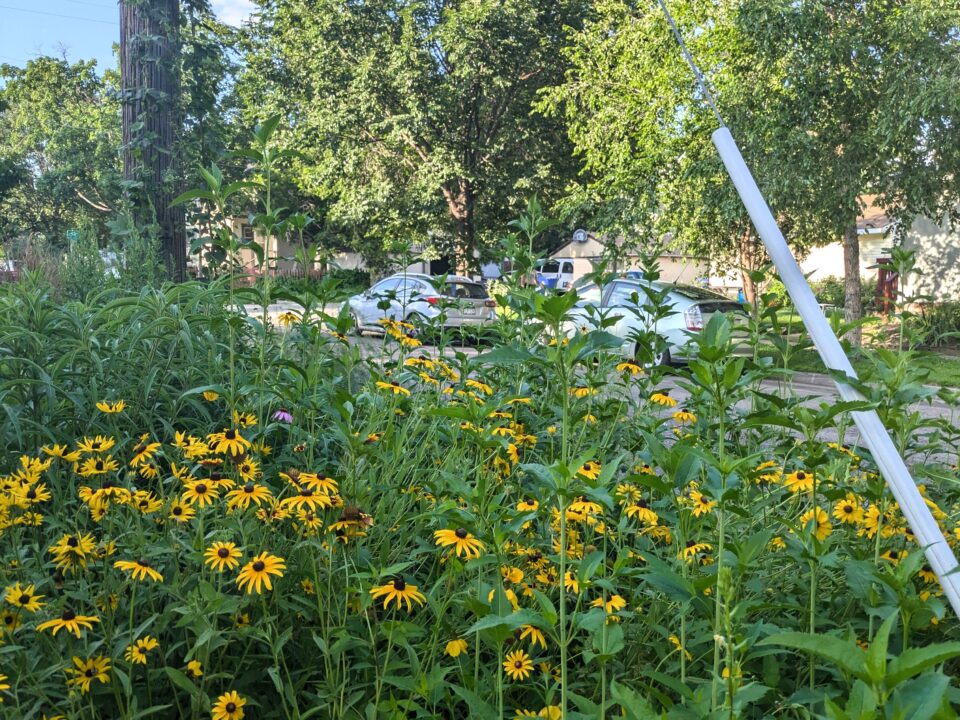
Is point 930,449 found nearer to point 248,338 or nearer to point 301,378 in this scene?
point 301,378

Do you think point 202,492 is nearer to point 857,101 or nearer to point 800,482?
point 800,482

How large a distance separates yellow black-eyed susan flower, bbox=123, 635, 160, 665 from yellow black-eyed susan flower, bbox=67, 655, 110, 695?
0.04 metres

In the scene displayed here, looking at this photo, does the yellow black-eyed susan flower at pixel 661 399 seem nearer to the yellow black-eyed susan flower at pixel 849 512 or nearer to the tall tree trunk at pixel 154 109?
the yellow black-eyed susan flower at pixel 849 512

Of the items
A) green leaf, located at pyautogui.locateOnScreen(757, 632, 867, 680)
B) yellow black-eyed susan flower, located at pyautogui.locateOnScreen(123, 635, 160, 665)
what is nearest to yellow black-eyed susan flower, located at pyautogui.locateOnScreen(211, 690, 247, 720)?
yellow black-eyed susan flower, located at pyautogui.locateOnScreen(123, 635, 160, 665)

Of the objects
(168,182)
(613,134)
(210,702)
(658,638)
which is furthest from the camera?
(613,134)

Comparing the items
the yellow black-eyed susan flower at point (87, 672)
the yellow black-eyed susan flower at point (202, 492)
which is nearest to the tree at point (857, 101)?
the yellow black-eyed susan flower at point (202, 492)

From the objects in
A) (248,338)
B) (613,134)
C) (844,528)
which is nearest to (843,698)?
(844,528)

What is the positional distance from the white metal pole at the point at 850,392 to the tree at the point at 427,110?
2044cm

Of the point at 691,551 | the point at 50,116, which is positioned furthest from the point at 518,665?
the point at 50,116

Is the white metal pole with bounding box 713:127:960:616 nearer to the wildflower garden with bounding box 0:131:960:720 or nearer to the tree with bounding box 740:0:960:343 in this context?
the wildflower garden with bounding box 0:131:960:720

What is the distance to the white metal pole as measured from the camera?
1.28 meters

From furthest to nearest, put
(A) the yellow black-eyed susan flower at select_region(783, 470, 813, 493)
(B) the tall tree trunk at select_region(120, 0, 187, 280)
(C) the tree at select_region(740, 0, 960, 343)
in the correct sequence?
(C) the tree at select_region(740, 0, 960, 343) → (B) the tall tree trunk at select_region(120, 0, 187, 280) → (A) the yellow black-eyed susan flower at select_region(783, 470, 813, 493)

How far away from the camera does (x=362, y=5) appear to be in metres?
22.5

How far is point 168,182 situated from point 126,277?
1.67 meters
